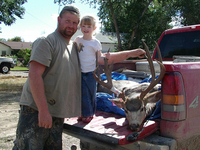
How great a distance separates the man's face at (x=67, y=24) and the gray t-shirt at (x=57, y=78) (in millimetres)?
75

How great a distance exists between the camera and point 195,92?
2506mm

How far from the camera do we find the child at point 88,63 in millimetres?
3002

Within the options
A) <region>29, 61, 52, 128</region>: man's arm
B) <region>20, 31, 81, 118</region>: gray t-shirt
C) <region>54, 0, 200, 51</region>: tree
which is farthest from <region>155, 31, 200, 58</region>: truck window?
<region>54, 0, 200, 51</region>: tree

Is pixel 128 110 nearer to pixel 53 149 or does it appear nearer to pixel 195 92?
pixel 195 92

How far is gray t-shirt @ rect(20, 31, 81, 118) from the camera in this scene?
2.40 metres

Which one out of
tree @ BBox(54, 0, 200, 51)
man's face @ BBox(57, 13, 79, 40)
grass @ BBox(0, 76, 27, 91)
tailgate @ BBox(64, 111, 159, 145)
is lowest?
grass @ BBox(0, 76, 27, 91)

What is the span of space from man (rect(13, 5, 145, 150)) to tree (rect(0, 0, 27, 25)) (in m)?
17.3

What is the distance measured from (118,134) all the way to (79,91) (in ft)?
2.53

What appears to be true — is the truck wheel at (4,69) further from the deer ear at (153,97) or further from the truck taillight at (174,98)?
the truck taillight at (174,98)

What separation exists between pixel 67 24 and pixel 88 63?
0.69m

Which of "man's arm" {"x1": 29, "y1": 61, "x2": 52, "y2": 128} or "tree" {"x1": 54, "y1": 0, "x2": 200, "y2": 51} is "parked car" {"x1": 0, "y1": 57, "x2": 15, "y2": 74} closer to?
"tree" {"x1": 54, "y1": 0, "x2": 200, "y2": 51}

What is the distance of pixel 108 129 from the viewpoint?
2.58m

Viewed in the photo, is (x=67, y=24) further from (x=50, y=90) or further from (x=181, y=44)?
(x=181, y=44)

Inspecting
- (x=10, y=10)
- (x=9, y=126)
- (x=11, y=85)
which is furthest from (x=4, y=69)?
(x=9, y=126)
